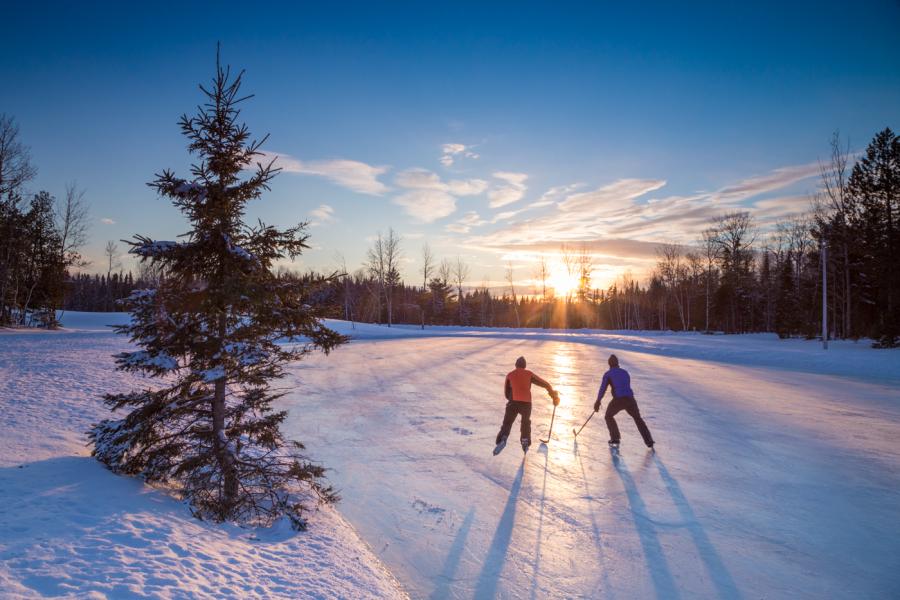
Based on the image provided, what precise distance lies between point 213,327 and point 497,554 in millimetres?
4235

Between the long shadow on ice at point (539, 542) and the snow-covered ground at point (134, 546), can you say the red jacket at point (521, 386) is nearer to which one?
the long shadow on ice at point (539, 542)

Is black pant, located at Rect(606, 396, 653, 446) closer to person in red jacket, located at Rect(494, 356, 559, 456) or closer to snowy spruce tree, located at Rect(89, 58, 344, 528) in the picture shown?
person in red jacket, located at Rect(494, 356, 559, 456)

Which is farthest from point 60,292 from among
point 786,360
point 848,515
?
point 786,360

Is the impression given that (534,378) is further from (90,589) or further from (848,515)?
(90,589)

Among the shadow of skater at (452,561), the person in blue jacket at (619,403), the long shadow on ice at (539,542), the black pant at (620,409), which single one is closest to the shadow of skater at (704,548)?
the black pant at (620,409)

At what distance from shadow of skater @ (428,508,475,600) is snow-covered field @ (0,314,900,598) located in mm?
26

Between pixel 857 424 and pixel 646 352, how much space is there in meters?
20.4

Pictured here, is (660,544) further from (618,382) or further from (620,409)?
(618,382)

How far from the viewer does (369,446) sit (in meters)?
9.05

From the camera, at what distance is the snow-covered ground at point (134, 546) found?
3.12 metres

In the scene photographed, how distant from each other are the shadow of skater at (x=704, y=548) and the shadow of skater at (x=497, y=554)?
2.19 metres

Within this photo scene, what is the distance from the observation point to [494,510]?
6.21 meters

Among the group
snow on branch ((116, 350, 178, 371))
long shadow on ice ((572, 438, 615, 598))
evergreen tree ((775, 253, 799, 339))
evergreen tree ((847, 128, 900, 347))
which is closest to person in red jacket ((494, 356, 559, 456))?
long shadow on ice ((572, 438, 615, 598))

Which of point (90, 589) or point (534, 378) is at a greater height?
point (534, 378)
